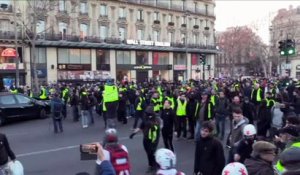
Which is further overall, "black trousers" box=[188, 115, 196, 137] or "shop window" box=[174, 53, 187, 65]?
"shop window" box=[174, 53, 187, 65]

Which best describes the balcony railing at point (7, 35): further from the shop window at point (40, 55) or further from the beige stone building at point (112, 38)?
the shop window at point (40, 55)

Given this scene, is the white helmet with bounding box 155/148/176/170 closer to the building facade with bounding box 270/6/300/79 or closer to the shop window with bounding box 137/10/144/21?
the shop window with bounding box 137/10/144/21

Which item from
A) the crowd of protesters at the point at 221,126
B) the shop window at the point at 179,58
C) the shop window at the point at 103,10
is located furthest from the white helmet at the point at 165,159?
the shop window at the point at 179,58

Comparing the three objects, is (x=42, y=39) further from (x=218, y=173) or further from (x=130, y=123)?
(x=218, y=173)

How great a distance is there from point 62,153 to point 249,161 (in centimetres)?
834

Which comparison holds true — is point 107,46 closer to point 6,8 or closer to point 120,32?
point 120,32

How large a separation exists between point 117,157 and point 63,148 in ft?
23.0

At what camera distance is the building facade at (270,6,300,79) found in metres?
61.2

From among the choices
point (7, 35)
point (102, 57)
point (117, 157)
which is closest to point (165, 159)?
point (117, 157)

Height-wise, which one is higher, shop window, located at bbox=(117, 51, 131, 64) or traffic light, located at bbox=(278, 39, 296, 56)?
shop window, located at bbox=(117, 51, 131, 64)

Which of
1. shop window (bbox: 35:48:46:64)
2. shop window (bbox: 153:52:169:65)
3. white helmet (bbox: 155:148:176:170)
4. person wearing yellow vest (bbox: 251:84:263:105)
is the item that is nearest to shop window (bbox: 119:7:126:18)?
shop window (bbox: 153:52:169:65)

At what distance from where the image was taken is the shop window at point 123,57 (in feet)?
180

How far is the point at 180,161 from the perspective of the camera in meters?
10.3

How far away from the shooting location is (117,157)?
5.81 metres
